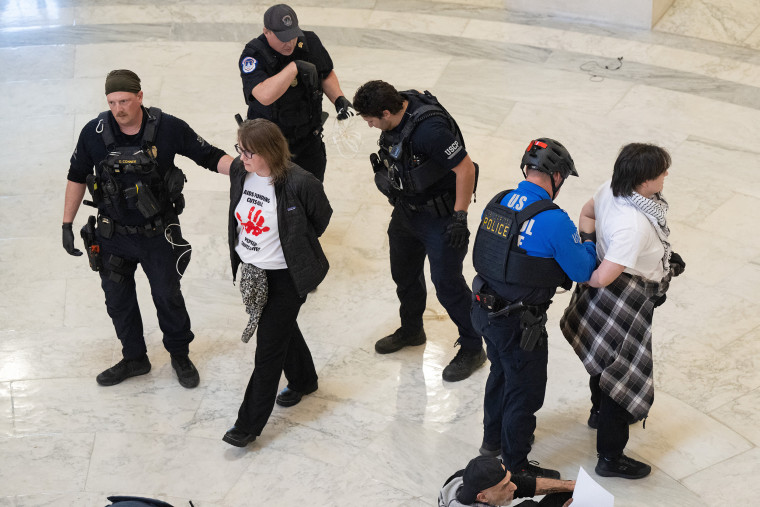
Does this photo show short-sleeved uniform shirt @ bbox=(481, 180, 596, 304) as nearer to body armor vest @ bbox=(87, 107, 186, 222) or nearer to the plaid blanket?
the plaid blanket

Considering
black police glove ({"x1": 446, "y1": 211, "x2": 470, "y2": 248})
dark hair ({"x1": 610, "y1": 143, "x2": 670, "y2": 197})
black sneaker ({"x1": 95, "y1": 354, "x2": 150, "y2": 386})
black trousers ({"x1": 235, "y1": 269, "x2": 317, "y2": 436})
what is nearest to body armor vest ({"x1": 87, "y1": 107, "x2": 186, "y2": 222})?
black trousers ({"x1": 235, "y1": 269, "x2": 317, "y2": 436})

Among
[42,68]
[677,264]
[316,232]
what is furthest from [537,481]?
[42,68]

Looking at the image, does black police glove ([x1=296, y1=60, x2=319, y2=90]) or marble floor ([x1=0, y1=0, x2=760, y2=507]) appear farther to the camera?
black police glove ([x1=296, y1=60, x2=319, y2=90])

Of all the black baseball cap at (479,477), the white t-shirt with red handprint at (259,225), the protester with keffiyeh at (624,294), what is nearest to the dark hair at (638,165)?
the protester with keffiyeh at (624,294)

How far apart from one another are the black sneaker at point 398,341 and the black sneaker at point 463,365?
29cm

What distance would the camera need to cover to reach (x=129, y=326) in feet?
14.9

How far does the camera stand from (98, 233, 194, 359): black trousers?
A: 4.34 m

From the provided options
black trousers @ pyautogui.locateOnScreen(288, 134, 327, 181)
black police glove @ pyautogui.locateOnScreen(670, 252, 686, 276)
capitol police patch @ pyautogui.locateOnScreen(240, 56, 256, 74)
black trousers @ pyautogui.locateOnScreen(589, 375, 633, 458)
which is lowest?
black trousers @ pyautogui.locateOnScreen(589, 375, 633, 458)

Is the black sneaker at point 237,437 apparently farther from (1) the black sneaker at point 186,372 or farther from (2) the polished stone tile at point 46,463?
(2) the polished stone tile at point 46,463

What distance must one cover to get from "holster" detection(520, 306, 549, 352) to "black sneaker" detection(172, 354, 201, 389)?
1850 mm

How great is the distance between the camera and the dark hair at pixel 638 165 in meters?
3.34

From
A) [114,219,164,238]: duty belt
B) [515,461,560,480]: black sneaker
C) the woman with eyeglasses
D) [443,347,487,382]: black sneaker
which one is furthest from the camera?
[443,347,487,382]: black sneaker

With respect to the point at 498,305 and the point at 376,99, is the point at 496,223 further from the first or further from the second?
the point at 376,99

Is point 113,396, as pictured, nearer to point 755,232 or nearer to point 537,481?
point 537,481
